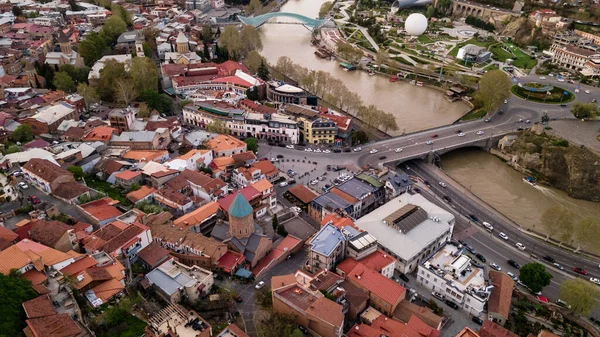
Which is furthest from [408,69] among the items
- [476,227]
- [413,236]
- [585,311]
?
[585,311]

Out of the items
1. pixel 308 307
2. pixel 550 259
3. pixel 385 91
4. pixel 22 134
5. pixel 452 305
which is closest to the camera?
pixel 308 307

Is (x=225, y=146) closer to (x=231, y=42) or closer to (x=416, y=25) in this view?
(x=231, y=42)

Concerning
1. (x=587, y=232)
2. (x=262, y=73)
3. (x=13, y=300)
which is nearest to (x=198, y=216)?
(x=13, y=300)

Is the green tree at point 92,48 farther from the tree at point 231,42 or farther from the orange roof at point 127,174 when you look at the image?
the orange roof at point 127,174

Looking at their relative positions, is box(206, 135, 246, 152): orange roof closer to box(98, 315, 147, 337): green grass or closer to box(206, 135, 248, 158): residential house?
box(206, 135, 248, 158): residential house

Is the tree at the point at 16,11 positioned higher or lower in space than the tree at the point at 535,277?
higher

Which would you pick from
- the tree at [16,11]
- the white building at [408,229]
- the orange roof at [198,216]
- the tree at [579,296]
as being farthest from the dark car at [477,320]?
the tree at [16,11]
